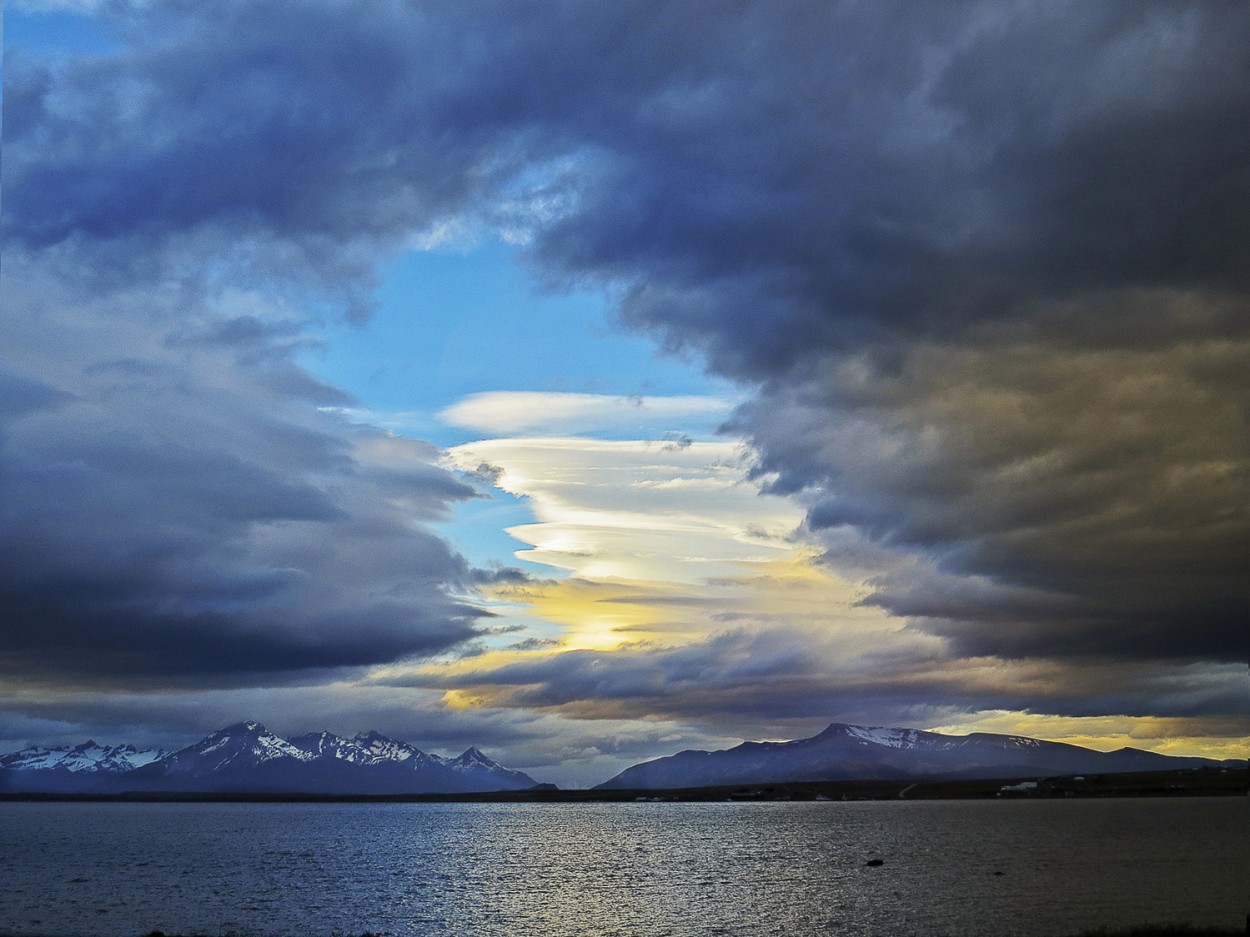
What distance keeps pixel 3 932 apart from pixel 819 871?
103 meters

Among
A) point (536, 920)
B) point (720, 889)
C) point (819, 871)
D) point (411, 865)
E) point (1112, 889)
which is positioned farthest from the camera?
point (411, 865)

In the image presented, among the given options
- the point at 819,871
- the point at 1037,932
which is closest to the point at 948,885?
the point at 819,871

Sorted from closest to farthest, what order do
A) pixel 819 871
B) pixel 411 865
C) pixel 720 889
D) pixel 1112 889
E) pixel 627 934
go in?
pixel 627 934 < pixel 1112 889 < pixel 720 889 < pixel 819 871 < pixel 411 865

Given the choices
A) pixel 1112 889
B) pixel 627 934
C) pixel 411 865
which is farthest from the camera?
pixel 411 865

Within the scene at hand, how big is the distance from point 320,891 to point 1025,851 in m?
120

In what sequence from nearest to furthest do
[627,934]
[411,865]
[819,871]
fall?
[627,934], [819,871], [411,865]

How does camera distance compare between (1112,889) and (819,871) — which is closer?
(1112,889)

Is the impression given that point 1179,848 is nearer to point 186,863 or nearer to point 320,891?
point 320,891

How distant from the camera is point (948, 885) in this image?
126375 millimetres

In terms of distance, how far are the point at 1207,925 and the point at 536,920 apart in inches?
2366

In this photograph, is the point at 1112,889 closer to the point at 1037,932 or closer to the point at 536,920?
the point at 1037,932

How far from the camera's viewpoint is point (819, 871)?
150 meters

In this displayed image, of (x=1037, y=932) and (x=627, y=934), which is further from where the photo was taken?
(x=627, y=934)

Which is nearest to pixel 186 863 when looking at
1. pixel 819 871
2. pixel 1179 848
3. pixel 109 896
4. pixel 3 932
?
pixel 109 896
